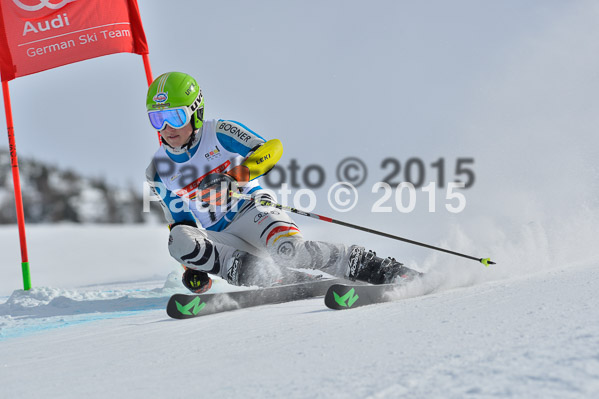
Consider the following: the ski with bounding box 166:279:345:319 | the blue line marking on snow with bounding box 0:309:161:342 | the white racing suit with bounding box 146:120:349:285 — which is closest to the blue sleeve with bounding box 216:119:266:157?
the white racing suit with bounding box 146:120:349:285

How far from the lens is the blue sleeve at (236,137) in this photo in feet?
13.7

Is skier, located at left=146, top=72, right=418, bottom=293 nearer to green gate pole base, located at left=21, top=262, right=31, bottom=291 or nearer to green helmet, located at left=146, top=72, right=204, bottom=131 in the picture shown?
green helmet, located at left=146, top=72, right=204, bottom=131

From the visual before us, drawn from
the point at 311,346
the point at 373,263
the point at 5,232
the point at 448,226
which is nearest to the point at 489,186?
the point at 448,226

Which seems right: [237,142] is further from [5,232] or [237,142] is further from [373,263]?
[5,232]

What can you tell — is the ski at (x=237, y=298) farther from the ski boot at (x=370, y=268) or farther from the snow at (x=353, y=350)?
the ski boot at (x=370, y=268)

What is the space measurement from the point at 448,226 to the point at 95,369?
3.01m

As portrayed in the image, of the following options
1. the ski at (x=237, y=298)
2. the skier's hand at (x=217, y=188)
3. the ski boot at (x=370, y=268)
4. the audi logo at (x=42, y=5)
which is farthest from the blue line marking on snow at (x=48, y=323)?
the audi logo at (x=42, y=5)

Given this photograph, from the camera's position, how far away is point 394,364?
62.3 inches

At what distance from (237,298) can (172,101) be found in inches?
57.9

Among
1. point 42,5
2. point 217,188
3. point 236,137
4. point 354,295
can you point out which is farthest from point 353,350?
point 42,5

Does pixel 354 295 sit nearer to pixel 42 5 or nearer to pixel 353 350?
pixel 353 350

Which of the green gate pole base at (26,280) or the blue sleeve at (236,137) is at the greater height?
the blue sleeve at (236,137)

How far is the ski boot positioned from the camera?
143 inches

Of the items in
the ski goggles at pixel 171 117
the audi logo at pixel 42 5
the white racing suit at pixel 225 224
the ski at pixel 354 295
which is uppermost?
the audi logo at pixel 42 5
